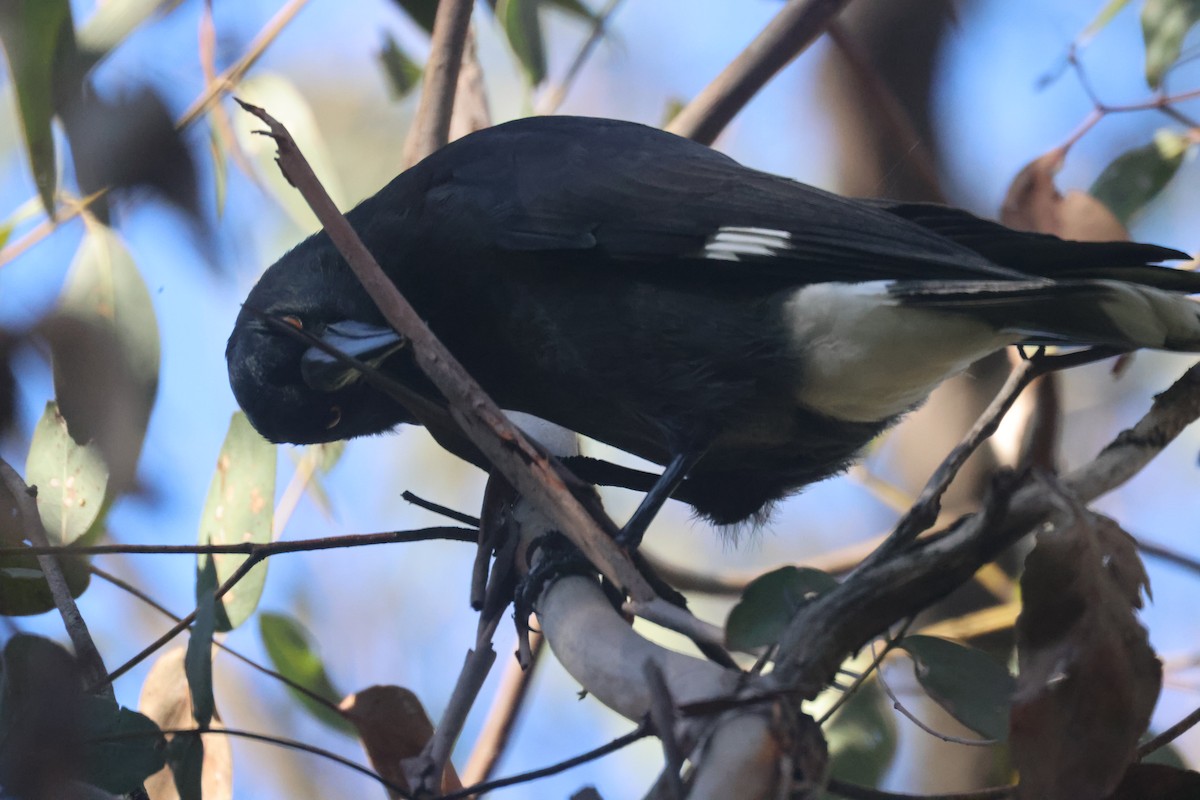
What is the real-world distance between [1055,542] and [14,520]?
1068 millimetres

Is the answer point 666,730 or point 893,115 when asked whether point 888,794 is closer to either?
point 666,730

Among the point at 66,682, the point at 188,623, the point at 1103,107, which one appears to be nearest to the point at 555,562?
the point at 188,623

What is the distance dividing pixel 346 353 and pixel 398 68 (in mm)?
1196

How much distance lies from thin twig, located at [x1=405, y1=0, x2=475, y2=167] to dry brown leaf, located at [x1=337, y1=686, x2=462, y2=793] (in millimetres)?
1046

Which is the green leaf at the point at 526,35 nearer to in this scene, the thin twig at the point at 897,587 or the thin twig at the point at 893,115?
the thin twig at the point at 893,115

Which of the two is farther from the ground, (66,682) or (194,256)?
(194,256)

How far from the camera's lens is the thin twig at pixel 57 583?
1.11 metres

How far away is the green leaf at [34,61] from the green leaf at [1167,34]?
1.68 metres

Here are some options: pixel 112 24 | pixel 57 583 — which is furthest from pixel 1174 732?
pixel 112 24

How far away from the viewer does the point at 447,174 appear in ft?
5.30

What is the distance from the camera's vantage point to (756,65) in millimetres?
1946

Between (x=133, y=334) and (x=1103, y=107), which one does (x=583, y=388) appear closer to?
(x=133, y=334)

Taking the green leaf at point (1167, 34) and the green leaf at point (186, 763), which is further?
the green leaf at point (1167, 34)

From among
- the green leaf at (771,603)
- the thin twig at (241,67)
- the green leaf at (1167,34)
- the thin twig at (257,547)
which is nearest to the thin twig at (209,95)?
the thin twig at (241,67)
